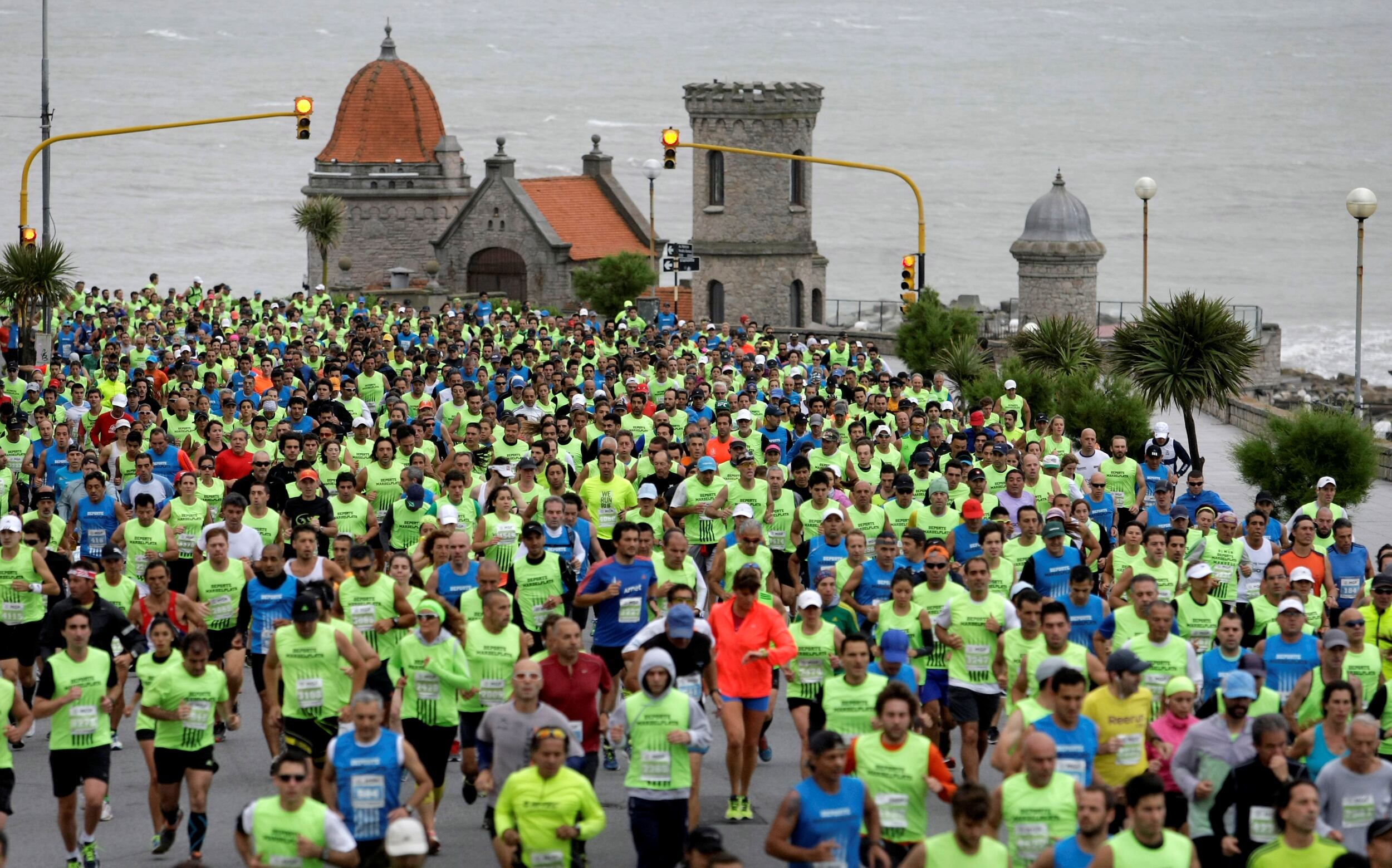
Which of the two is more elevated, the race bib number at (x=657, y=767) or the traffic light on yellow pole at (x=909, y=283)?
the traffic light on yellow pole at (x=909, y=283)

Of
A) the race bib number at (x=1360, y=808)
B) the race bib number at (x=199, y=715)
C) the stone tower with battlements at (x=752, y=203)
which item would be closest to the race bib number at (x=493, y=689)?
the race bib number at (x=199, y=715)

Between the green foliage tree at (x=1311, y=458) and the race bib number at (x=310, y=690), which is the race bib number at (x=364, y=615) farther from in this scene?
the green foliage tree at (x=1311, y=458)

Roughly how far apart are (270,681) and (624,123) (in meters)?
178

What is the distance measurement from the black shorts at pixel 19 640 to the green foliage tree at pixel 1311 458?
46.1ft

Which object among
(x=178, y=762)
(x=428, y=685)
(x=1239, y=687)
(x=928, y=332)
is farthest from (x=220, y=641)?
(x=928, y=332)

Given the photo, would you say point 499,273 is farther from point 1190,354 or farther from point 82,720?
point 82,720

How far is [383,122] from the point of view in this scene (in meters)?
77.6

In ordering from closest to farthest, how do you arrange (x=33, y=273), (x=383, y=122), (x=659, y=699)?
(x=659, y=699) → (x=33, y=273) → (x=383, y=122)

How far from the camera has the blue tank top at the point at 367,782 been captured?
30.7ft

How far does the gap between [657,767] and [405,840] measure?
6.91 ft

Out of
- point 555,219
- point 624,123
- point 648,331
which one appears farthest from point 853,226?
point 648,331

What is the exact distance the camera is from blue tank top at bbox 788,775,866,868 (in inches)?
346

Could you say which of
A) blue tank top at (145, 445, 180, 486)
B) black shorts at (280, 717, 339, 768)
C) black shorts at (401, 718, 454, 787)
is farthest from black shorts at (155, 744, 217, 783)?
blue tank top at (145, 445, 180, 486)

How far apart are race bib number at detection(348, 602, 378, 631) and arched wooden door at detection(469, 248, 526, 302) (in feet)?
201
